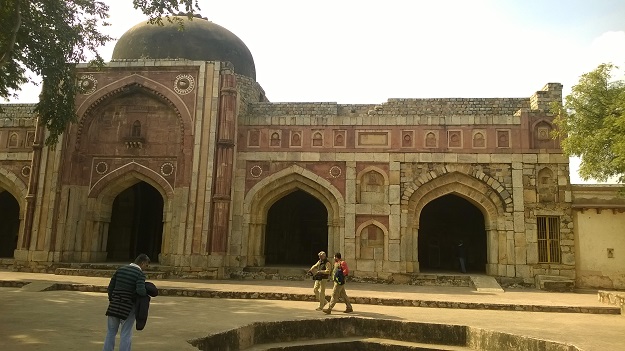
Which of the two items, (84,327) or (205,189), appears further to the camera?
(205,189)

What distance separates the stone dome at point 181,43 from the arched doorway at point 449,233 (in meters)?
9.24

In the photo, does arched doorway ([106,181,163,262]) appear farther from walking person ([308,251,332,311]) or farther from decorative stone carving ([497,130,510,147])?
decorative stone carving ([497,130,510,147])

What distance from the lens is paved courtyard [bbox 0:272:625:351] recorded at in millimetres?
5766

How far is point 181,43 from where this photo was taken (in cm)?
1720

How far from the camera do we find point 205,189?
14602 mm

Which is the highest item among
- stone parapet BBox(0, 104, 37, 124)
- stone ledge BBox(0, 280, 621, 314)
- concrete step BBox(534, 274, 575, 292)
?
stone parapet BBox(0, 104, 37, 124)

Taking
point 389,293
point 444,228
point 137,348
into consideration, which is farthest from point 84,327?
point 444,228

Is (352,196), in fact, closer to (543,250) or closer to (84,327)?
(543,250)

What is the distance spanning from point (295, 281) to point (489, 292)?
529 cm

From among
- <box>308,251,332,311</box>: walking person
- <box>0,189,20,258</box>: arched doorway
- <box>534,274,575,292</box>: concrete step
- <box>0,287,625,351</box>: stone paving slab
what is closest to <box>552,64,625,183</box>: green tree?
<box>534,274,575,292</box>: concrete step

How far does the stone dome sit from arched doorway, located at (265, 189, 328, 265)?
550cm

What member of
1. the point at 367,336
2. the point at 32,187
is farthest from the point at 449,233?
the point at 32,187

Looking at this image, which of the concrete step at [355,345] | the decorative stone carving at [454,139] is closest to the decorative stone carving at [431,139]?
the decorative stone carving at [454,139]

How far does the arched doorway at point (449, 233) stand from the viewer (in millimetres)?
18438
